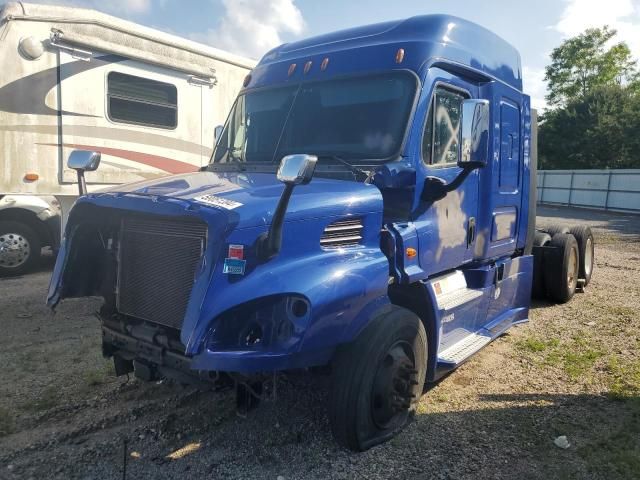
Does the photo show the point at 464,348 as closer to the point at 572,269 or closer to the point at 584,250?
the point at 572,269

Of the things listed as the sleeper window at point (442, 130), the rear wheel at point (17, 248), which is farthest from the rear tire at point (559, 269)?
the rear wheel at point (17, 248)

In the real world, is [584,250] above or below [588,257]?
above

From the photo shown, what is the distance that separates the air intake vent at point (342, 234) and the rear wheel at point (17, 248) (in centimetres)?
655

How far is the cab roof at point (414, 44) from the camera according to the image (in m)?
4.29

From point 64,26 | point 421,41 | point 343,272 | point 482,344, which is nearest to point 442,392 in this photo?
point 482,344

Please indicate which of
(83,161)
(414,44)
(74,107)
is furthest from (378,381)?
(74,107)

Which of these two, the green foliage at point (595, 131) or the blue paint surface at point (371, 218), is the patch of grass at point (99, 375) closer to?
the blue paint surface at point (371, 218)

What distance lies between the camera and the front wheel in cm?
334

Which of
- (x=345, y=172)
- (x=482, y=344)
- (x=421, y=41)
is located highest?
(x=421, y=41)

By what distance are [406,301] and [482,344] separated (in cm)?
110

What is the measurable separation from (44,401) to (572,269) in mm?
6696

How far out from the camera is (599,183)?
25406 millimetres

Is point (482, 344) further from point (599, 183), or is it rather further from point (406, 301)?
point (599, 183)

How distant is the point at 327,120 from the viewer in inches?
170
